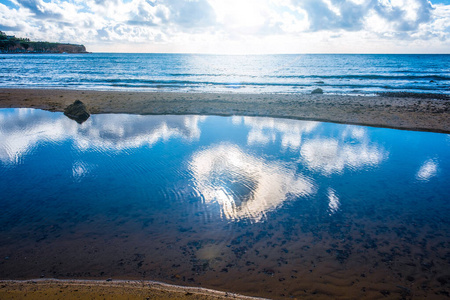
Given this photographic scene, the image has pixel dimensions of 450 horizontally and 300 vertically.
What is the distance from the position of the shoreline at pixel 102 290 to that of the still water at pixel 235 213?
0.18 metres

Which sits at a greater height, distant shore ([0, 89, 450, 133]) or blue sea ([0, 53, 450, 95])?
blue sea ([0, 53, 450, 95])

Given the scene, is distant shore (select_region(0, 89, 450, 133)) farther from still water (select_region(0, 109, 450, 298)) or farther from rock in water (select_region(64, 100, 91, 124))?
still water (select_region(0, 109, 450, 298))

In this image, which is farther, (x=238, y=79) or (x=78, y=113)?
(x=238, y=79)

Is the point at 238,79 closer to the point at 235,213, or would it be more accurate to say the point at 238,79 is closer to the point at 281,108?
the point at 281,108

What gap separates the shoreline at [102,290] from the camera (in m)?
3.75

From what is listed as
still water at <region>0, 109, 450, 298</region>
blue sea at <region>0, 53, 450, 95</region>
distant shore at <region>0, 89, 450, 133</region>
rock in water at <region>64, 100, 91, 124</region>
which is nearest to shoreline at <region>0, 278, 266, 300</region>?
still water at <region>0, 109, 450, 298</region>

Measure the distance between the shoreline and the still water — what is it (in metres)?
0.18

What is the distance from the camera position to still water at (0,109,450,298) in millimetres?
4453

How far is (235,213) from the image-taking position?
6160 millimetres

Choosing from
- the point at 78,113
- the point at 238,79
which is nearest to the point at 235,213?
the point at 78,113

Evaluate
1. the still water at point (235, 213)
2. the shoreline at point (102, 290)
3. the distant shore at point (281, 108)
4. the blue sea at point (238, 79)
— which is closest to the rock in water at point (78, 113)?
the distant shore at point (281, 108)

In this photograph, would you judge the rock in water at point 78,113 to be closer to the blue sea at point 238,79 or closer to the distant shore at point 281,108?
the distant shore at point 281,108

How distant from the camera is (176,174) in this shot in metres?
8.25

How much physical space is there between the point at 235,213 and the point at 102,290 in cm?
315
